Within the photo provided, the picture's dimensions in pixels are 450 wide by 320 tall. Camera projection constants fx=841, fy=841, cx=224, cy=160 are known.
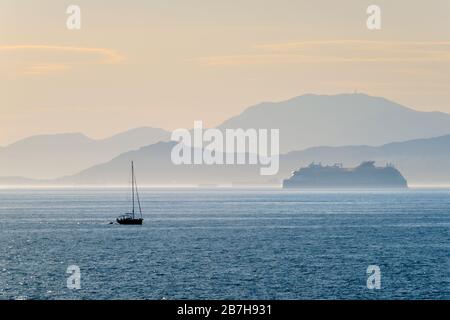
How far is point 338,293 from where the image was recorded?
66938 mm

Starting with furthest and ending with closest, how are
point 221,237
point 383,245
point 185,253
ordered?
1. point 221,237
2. point 383,245
3. point 185,253

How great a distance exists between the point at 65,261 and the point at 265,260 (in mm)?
22660

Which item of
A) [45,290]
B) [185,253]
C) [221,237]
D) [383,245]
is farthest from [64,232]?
[45,290]

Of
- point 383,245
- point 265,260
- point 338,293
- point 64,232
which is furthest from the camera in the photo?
point 64,232
